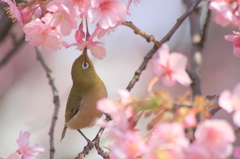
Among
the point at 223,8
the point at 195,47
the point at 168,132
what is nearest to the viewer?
the point at 168,132

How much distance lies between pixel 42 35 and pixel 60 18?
120 millimetres

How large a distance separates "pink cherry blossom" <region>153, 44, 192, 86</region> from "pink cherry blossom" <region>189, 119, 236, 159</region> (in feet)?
0.50

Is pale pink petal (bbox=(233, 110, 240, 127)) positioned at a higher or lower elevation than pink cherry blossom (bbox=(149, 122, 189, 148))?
lower

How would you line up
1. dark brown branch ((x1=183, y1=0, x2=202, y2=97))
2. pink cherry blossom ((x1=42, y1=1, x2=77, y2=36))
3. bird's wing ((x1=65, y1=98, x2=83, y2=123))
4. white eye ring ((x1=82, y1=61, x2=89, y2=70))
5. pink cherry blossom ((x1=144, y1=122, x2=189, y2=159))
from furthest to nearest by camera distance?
dark brown branch ((x1=183, y1=0, x2=202, y2=97)), bird's wing ((x1=65, y1=98, x2=83, y2=123)), white eye ring ((x1=82, y1=61, x2=89, y2=70)), pink cherry blossom ((x1=42, y1=1, x2=77, y2=36)), pink cherry blossom ((x1=144, y1=122, x2=189, y2=159))

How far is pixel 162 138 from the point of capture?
830 millimetres

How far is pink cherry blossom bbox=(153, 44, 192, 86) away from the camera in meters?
0.94

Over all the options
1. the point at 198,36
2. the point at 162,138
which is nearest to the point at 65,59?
the point at 198,36

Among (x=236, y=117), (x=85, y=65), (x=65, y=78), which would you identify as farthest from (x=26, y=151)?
(x=65, y=78)

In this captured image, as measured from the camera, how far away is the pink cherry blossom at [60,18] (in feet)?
4.44

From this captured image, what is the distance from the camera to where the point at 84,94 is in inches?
80.2

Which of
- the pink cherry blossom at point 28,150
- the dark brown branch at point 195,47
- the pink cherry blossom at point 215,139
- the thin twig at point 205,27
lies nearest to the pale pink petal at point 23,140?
the pink cherry blossom at point 28,150

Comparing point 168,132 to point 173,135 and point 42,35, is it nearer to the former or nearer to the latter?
point 173,135

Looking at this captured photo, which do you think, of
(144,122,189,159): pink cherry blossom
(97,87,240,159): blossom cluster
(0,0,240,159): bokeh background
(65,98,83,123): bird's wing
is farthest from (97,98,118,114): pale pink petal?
(0,0,240,159): bokeh background

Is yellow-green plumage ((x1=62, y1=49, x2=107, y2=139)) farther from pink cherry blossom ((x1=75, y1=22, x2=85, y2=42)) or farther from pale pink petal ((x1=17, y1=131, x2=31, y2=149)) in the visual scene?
pale pink petal ((x1=17, y1=131, x2=31, y2=149))
